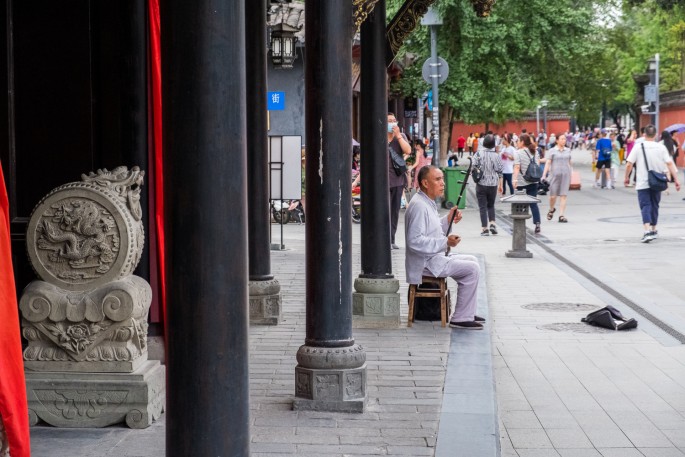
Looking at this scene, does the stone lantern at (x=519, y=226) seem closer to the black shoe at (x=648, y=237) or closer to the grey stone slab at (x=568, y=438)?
the black shoe at (x=648, y=237)

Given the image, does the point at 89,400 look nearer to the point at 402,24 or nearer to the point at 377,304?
the point at 377,304

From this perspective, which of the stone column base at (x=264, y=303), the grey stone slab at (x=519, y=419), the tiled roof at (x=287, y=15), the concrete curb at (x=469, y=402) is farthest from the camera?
the tiled roof at (x=287, y=15)

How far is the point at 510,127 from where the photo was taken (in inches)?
4294

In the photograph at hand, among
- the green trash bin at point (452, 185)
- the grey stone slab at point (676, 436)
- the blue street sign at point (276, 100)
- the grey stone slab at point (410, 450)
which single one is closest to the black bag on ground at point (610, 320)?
the grey stone slab at point (676, 436)

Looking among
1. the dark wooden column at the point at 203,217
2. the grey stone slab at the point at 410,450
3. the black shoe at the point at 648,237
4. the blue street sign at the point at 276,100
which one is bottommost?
the black shoe at the point at 648,237

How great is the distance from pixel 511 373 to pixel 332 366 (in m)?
2.31

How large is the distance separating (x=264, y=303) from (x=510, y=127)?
100 metres

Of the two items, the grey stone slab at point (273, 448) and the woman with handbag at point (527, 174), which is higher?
the woman with handbag at point (527, 174)

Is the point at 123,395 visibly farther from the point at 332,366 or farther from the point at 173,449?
the point at 173,449

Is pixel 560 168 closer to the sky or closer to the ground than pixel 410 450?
closer to the sky

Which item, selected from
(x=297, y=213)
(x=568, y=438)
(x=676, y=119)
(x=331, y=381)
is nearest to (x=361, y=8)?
(x=331, y=381)

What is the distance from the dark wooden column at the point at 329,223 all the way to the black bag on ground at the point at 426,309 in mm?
3560

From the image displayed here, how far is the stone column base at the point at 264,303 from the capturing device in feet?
34.2

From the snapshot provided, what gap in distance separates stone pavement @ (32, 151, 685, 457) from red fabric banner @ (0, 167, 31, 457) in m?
0.82
